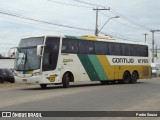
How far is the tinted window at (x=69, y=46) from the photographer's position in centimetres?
2677

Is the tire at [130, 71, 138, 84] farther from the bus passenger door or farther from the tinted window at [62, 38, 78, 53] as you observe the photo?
the tinted window at [62, 38, 78, 53]

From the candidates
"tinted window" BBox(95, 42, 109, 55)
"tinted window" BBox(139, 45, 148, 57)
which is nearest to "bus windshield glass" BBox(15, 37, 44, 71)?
"tinted window" BBox(95, 42, 109, 55)

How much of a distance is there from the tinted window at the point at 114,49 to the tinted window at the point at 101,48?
1.69 ft

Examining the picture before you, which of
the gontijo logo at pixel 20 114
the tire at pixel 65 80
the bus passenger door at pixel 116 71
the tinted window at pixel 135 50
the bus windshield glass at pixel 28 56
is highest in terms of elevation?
the tinted window at pixel 135 50

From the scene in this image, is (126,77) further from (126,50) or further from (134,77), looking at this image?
(126,50)

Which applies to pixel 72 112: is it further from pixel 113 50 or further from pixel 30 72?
pixel 113 50

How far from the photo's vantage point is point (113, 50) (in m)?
32.0

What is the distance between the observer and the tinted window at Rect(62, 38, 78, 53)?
2677cm

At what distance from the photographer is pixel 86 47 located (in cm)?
2905

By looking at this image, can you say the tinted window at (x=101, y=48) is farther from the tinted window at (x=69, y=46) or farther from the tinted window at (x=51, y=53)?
the tinted window at (x=51, y=53)

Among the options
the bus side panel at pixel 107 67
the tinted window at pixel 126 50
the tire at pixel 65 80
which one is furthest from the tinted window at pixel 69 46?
the tinted window at pixel 126 50

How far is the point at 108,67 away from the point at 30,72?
8.10m

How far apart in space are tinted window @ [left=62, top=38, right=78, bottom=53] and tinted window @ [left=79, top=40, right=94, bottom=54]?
592 mm

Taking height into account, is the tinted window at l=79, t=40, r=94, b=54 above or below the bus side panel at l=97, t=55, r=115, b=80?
above
